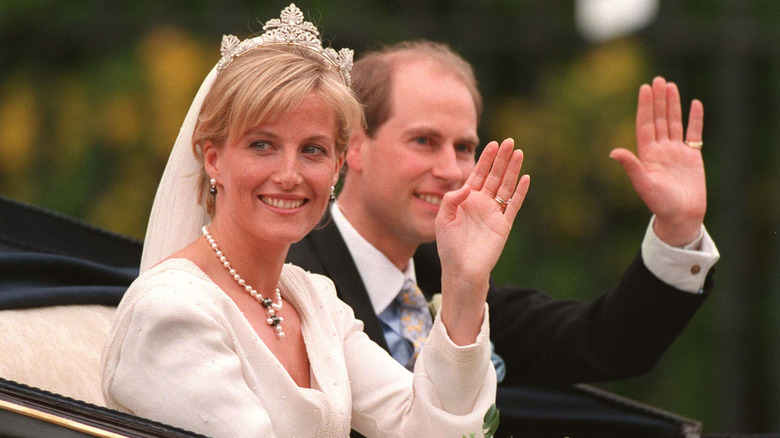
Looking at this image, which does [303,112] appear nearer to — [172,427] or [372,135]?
[172,427]

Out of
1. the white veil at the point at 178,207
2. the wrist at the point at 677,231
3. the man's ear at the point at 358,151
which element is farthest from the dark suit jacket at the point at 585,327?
the white veil at the point at 178,207

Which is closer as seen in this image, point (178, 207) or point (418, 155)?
point (178, 207)

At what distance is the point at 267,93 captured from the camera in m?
2.00

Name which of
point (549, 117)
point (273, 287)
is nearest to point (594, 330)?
point (273, 287)

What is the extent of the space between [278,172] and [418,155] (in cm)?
114

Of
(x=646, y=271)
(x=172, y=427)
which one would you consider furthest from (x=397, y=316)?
(x=172, y=427)

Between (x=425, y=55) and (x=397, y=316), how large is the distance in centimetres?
73

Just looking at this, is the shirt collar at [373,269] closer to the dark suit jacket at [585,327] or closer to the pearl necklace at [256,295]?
the dark suit jacket at [585,327]

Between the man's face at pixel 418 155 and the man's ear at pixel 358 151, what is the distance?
24mm

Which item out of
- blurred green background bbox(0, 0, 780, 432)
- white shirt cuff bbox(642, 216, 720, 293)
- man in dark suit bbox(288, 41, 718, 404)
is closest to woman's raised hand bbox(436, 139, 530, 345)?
man in dark suit bbox(288, 41, 718, 404)

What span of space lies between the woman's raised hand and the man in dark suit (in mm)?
842

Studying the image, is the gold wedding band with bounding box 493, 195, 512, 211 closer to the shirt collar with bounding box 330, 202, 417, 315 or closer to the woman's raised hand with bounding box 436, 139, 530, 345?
the woman's raised hand with bounding box 436, 139, 530, 345

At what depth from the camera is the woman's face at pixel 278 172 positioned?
6.68 feet

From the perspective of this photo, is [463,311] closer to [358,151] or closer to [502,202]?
[502,202]
